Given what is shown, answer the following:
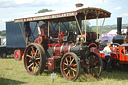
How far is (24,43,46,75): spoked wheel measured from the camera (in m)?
6.71

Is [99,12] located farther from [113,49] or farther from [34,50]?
[34,50]

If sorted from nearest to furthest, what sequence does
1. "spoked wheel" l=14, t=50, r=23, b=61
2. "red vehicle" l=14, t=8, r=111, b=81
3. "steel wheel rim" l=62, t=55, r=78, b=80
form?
"steel wheel rim" l=62, t=55, r=78, b=80
"red vehicle" l=14, t=8, r=111, b=81
"spoked wheel" l=14, t=50, r=23, b=61

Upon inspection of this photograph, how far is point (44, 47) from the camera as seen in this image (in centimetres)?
757

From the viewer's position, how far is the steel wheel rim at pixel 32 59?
708 centimetres

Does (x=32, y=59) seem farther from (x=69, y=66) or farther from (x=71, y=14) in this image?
(x=71, y=14)

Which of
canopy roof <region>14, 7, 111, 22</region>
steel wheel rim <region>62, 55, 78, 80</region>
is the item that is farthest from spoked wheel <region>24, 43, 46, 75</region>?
canopy roof <region>14, 7, 111, 22</region>

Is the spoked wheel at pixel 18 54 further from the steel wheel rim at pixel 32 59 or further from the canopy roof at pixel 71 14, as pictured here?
the steel wheel rim at pixel 32 59

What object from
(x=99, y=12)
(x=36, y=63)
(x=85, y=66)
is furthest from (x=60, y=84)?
(x=99, y=12)

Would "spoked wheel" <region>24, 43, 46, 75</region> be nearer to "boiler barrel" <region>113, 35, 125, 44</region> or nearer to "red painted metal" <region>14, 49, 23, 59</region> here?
"boiler barrel" <region>113, 35, 125, 44</region>

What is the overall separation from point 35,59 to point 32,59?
0.14 metres

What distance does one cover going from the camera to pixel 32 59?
23.5 ft

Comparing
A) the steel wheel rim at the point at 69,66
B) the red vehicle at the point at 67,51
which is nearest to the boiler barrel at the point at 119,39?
the red vehicle at the point at 67,51

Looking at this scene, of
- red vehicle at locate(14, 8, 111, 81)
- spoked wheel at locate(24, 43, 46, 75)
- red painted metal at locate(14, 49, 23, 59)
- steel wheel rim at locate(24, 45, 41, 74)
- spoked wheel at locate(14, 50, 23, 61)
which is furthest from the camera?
red painted metal at locate(14, 49, 23, 59)

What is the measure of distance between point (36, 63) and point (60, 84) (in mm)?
1677
